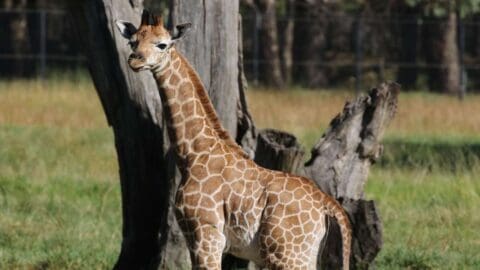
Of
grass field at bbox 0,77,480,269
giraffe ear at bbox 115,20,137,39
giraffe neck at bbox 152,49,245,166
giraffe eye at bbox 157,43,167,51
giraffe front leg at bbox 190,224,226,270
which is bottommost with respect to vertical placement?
grass field at bbox 0,77,480,269

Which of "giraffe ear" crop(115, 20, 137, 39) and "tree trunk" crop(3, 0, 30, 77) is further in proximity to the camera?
"tree trunk" crop(3, 0, 30, 77)

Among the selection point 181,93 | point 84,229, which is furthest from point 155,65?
point 84,229

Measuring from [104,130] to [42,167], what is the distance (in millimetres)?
4779

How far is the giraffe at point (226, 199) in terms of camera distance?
8000 millimetres

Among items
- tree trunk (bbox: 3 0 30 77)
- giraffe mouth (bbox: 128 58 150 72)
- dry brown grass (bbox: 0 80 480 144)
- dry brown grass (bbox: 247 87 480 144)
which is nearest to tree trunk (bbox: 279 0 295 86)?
dry brown grass (bbox: 0 80 480 144)

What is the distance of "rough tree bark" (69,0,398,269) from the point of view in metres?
9.87

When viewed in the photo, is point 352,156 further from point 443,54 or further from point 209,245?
point 443,54

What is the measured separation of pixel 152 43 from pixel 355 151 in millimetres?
2742

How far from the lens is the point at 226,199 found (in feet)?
26.7

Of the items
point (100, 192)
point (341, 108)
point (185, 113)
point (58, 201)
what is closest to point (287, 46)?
point (341, 108)

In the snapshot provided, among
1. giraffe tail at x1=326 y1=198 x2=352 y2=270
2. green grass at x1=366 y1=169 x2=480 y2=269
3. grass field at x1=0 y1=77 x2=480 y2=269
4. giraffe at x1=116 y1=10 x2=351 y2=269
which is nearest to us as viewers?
giraffe at x1=116 y1=10 x2=351 y2=269

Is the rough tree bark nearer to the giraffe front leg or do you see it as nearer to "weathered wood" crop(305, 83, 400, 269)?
"weathered wood" crop(305, 83, 400, 269)

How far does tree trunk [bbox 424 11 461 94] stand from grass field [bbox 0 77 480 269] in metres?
10.5

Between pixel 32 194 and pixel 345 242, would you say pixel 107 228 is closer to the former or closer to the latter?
pixel 32 194
